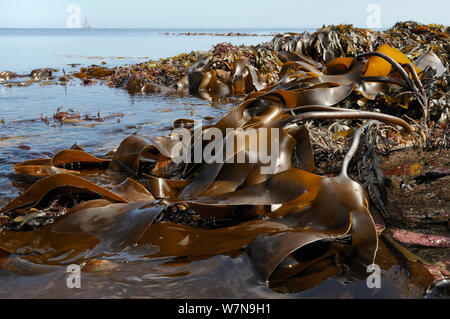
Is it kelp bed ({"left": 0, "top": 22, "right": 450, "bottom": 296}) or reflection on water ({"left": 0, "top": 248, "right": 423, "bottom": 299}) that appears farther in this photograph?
kelp bed ({"left": 0, "top": 22, "right": 450, "bottom": 296})

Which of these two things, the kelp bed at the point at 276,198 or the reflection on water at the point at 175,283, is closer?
the reflection on water at the point at 175,283

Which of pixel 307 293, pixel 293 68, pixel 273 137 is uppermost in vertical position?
pixel 293 68

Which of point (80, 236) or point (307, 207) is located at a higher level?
point (307, 207)

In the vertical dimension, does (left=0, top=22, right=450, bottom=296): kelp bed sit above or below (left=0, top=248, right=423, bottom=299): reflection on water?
above

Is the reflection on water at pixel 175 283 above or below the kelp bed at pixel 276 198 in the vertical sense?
below

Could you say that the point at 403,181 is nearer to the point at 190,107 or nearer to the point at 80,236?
the point at 80,236

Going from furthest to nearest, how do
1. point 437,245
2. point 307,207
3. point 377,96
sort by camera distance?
point 377,96, point 307,207, point 437,245

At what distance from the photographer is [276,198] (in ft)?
5.22

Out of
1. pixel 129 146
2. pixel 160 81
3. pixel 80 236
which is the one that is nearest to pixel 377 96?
pixel 129 146

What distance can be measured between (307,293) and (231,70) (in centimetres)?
587

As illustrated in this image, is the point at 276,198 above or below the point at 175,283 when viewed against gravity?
above

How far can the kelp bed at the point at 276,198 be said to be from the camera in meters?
1.42

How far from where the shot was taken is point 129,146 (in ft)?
8.39

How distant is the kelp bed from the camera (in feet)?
4.65
